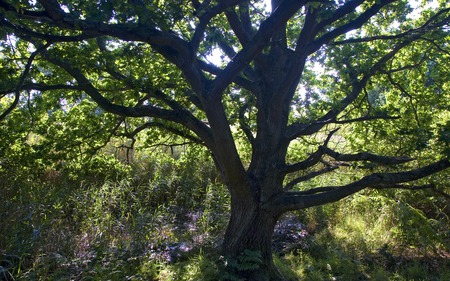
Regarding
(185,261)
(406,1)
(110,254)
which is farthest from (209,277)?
(406,1)

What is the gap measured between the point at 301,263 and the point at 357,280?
0.86m

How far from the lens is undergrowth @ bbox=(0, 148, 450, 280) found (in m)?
5.07

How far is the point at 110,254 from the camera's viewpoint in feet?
17.9

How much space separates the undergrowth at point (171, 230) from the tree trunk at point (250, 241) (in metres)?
0.15

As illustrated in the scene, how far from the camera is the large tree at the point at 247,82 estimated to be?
4309mm

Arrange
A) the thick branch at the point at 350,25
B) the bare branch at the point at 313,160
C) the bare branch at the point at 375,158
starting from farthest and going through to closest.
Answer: the thick branch at the point at 350,25 < the bare branch at the point at 313,160 < the bare branch at the point at 375,158

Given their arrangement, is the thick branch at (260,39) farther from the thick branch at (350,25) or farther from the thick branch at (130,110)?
the thick branch at (350,25)

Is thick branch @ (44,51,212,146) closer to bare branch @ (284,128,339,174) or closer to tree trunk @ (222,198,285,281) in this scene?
tree trunk @ (222,198,285,281)

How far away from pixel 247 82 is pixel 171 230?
2.96 metres

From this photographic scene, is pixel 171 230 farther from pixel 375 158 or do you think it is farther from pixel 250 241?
pixel 375 158

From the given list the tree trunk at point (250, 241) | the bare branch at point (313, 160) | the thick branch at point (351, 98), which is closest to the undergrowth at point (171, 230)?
the tree trunk at point (250, 241)

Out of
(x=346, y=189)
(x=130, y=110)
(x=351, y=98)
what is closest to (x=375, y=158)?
(x=346, y=189)

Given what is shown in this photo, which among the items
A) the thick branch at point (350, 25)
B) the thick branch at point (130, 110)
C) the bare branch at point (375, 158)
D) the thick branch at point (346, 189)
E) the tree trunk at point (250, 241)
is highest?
the thick branch at point (350, 25)

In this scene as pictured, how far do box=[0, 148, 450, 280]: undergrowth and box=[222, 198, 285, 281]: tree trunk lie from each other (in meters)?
0.15
